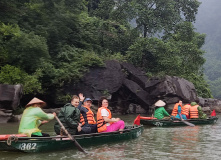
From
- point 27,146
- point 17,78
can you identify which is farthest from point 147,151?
point 17,78

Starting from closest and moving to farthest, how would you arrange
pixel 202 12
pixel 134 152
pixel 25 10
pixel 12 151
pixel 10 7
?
pixel 12 151
pixel 134 152
pixel 10 7
pixel 25 10
pixel 202 12

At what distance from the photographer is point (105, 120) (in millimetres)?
8758

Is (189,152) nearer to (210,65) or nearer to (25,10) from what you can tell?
(25,10)

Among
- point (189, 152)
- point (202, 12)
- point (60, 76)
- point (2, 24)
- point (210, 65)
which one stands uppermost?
point (202, 12)

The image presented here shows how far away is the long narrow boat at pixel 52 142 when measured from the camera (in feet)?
23.2

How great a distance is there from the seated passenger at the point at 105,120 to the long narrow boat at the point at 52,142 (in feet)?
0.86

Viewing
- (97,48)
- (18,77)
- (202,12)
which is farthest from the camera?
(202,12)

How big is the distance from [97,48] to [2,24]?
9451 millimetres

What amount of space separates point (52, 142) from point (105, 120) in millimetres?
1838

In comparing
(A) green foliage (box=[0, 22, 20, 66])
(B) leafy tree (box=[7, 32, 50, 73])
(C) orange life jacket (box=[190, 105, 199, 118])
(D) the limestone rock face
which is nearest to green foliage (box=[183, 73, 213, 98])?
(D) the limestone rock face

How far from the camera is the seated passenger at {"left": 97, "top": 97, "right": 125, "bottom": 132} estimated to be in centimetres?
878

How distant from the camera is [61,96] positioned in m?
20.8

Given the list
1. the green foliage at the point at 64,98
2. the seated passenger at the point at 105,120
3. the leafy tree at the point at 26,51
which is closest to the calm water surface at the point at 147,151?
the seated passenger at the point at 105,120

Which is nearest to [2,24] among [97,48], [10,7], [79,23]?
[10,7]
